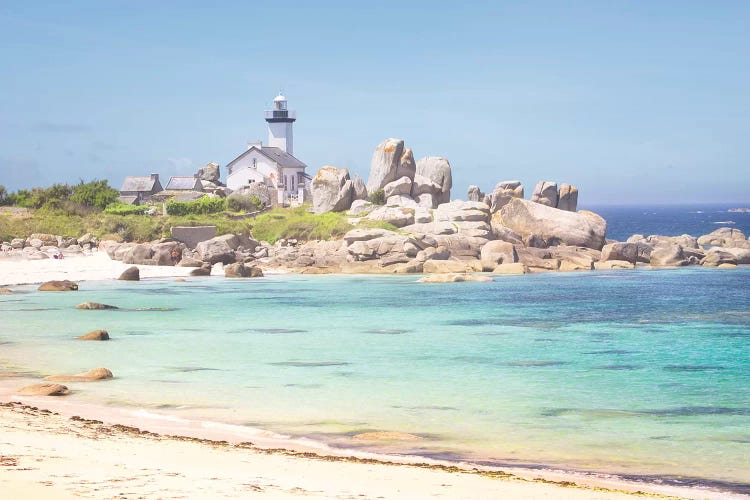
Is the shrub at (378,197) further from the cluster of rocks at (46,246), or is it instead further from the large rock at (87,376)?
the large rock at (87,376)

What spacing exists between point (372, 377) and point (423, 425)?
197 inches

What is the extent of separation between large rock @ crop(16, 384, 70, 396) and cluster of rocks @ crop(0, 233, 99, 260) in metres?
36.6

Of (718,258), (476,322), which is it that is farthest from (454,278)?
(718,258)

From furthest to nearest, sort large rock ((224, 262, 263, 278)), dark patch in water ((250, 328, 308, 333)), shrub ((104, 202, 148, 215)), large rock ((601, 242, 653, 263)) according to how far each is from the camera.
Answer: shrub ((104, 202, 148, 215)) → large rock ((601, 242, 653, 263)) → large rock ((224, 262, 263, 278)) → dark patch in water ((250, 328, 308, 333))

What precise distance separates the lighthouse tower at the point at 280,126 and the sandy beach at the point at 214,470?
8165 cm

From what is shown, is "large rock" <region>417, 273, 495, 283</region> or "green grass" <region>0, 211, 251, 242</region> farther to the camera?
"green grass" <region>0, 211, 251, 242</region>

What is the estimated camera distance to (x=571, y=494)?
1029cm

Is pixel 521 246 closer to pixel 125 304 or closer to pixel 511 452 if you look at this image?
pixel 125 304

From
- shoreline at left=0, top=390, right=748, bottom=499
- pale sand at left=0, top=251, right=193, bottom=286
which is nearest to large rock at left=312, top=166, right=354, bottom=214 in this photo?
pale sand at left=0, top=251, right=193, bottom=286

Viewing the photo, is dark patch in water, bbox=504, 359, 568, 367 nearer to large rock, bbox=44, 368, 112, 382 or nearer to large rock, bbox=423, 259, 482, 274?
large rock, bbox=44, 368, 112, 382

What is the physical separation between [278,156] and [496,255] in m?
40.9

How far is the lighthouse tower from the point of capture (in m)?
95.2

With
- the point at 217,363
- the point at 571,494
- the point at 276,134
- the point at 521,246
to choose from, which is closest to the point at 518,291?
the point at 521,246

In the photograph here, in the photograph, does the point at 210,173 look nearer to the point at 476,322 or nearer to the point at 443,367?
the point at 476,322
